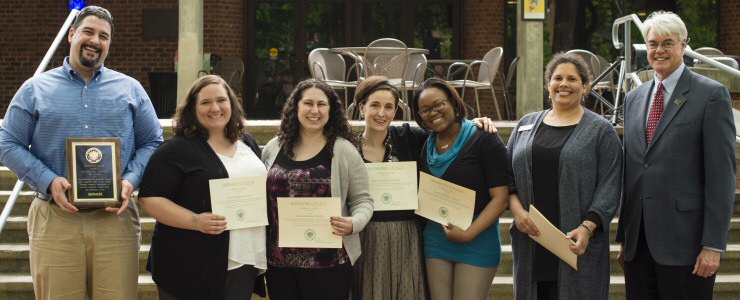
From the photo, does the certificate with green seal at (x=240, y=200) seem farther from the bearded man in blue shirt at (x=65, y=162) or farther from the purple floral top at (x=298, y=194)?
the bearded man in blue shirt at (x=65, y=162)

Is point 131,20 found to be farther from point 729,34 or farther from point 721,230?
point 721,230

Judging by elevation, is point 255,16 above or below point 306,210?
above

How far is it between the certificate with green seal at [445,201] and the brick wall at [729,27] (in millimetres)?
11397

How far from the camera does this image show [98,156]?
145 inches

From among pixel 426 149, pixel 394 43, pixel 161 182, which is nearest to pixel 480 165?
pixel 426 149

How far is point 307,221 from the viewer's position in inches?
146

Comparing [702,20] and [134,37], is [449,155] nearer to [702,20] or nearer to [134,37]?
[134,37]

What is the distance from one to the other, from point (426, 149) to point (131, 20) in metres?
10.6

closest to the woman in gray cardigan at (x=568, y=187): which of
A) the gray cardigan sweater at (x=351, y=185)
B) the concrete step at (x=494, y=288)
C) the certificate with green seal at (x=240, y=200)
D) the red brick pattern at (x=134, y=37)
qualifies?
the gray cardigan sweater at (x=351, y=185)

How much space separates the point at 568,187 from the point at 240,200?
4.34ft

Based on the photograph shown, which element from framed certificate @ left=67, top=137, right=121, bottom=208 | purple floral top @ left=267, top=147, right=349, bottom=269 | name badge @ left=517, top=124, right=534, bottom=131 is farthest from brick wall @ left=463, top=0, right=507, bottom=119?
framed certificate @ left=67, top=137, right=121, bottom=208

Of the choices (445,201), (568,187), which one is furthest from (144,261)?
(568,187)

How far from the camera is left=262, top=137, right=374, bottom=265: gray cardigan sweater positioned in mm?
3807

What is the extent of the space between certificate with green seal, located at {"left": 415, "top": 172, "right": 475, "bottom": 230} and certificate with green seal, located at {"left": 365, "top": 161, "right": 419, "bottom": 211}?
44 millimetres
